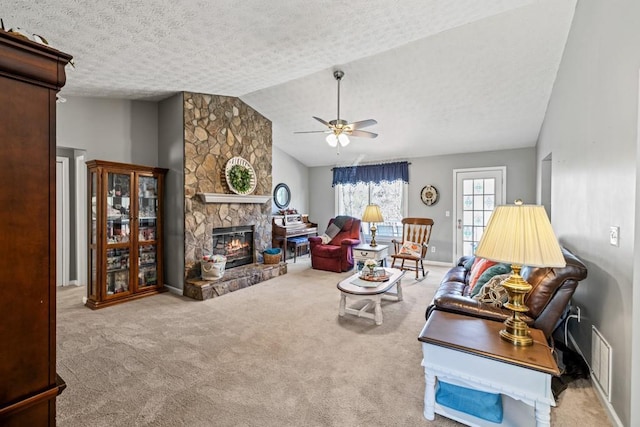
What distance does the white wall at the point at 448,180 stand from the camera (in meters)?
5.61

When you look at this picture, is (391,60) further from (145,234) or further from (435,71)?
(145,234)

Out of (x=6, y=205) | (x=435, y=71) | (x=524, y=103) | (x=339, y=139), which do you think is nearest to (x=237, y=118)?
(x=339, y=139)

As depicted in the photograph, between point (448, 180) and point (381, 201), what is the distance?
5.01ft

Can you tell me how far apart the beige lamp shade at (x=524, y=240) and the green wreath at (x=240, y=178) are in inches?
155

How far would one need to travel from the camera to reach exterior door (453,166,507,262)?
582 centimetres

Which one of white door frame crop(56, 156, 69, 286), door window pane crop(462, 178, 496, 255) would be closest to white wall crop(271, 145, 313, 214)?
white door frame crop(56, 156, 69, 286)

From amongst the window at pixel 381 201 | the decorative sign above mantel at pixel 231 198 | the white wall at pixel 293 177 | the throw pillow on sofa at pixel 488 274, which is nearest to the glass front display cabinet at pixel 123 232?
the decorative sign above mantel at pixel 231 198

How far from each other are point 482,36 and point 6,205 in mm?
3948

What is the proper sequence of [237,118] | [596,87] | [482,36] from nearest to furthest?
[596,87] < [482,36] < [237,118]

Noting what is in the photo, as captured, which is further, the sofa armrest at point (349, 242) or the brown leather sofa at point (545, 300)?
the sofa armrest at point (349, 242)

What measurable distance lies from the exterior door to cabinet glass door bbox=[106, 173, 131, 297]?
5.64 meters

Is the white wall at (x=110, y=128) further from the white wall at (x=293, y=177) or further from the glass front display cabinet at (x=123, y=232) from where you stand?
the white wall at (x=293, y=177)

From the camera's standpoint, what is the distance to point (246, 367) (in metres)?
2.38

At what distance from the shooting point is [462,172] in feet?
20.0
